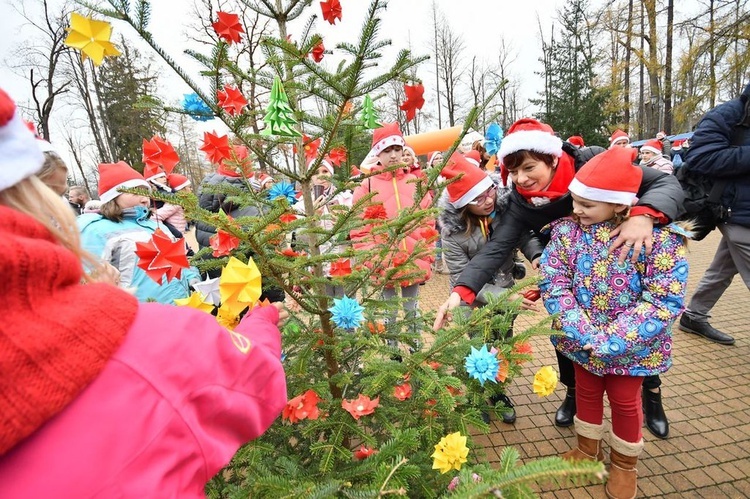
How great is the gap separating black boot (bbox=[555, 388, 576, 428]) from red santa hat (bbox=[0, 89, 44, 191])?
3252 millimetres

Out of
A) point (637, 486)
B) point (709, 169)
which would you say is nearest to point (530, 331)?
point (637, 486)

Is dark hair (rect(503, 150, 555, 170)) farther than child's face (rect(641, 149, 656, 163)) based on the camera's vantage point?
No

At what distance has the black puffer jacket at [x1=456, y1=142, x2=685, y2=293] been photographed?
2.01 m

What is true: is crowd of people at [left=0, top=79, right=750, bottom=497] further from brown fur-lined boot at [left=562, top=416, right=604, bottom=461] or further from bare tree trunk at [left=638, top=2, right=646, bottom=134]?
bare tree trunk at [left=638, top=2, right=646, bottom=134]

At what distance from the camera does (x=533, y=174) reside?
2.21 meters

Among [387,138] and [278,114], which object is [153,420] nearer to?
[278,114]

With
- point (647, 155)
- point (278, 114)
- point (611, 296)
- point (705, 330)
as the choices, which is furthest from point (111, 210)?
point (647, 155)

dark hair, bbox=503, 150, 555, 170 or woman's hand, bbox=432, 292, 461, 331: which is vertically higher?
dark hair, bbox=503, 150, 555, 170

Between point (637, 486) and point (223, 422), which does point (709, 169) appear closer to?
point (637, 486)

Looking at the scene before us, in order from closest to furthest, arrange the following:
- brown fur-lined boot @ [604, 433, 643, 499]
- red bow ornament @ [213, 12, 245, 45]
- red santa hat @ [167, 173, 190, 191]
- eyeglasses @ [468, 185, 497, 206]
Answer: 1. red bow ornament @ [213, 12, 245, 45]
2. brown fur-lined boot @ [604, 433, 643, 499]
3. eyeglasses @ [468, 185, 497, 206]
4. red santa hat @ [167, 173, 190, 191]

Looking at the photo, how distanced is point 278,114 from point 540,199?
5.15 ft

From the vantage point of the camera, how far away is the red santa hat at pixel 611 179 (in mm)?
1874

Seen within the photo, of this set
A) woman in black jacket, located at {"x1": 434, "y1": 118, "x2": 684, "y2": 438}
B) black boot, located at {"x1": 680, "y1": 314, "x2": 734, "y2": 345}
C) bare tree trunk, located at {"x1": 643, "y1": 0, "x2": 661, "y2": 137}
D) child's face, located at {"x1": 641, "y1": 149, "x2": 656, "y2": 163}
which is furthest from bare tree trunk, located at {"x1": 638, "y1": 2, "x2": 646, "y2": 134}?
woman in black jacket, located at {"x1": 434, "y1": 118, "x2": 684, "y2": 438}

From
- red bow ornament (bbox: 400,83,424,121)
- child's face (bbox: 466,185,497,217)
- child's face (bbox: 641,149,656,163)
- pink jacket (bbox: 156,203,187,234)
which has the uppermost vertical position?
red bow ornament (bbox: 400,83,424,121)
